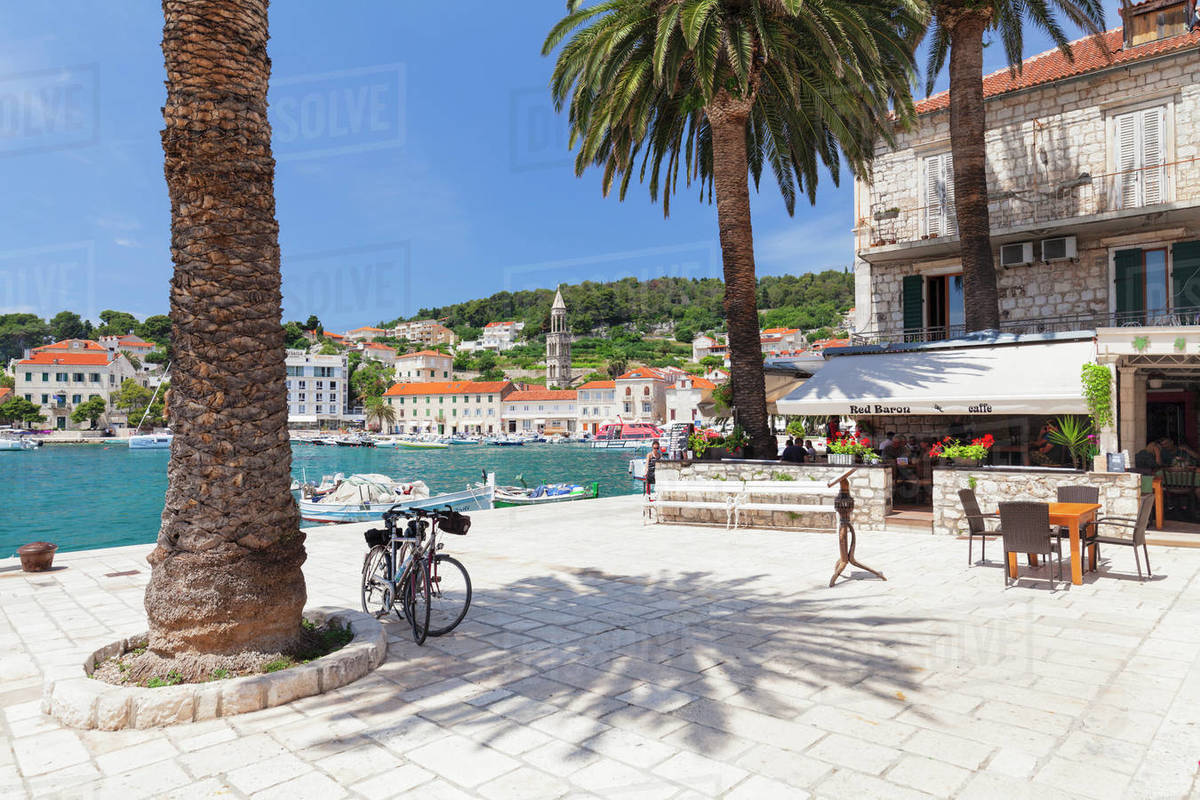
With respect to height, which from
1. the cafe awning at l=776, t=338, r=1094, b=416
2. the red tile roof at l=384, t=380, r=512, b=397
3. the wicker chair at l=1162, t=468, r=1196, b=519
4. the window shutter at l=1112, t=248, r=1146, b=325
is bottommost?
the wicker chair at l=1162, t=468, r=1196, b=519

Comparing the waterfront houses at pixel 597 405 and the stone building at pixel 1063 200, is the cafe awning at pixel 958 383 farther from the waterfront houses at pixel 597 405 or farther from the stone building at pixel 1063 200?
the waterfront houses at pixel 597 405

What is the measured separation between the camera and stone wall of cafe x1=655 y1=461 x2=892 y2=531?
1139 cm

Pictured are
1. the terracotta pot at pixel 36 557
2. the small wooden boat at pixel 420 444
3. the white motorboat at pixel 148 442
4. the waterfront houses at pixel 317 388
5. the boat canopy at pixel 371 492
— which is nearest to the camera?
the terracotta pot at pixel 36 557

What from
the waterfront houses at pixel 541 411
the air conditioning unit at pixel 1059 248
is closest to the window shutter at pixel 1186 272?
the air conditioning unit at pixel 1059 248

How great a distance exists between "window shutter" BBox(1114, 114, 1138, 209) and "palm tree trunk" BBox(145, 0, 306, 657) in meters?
16.6

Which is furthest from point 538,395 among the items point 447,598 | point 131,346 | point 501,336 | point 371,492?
point 447,598

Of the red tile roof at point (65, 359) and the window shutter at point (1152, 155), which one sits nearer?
the window shutter at point (1152, 155)

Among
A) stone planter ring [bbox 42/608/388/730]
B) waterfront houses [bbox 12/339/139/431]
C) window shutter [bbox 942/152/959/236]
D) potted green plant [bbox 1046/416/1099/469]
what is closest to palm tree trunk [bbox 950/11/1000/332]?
window shutter [bbox 942/152/959/236]

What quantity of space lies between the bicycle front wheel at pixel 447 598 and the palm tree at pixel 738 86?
743 centimetres

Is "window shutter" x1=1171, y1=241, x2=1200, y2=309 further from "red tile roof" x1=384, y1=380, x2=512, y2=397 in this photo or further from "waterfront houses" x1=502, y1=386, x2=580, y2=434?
"red tile roof" x1=384, y1=380, x2=512, y2=397

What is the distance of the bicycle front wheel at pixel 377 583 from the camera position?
6.05m

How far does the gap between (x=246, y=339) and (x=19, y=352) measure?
17793 centimetres

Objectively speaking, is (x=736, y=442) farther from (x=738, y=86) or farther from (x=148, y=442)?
(x=148, y=442)

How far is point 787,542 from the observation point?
10.5 meters
